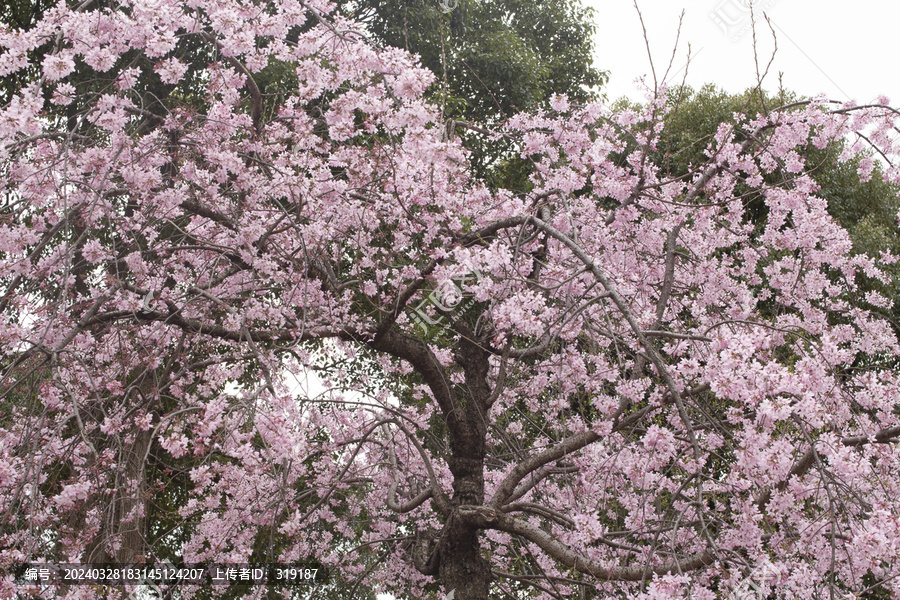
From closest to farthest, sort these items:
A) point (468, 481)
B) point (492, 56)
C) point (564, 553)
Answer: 1. point (564, 553)
2. point (468, 481)
3. point (492, 56)

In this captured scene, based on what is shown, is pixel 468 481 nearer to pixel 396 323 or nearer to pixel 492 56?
pixel 396 323

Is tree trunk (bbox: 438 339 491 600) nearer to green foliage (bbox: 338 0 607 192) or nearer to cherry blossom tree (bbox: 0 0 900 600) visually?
cherry blossom tree (bbox: 0 0 900 600)

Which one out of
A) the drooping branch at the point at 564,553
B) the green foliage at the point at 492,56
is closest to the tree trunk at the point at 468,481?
the drooping branch at the point at 564,553

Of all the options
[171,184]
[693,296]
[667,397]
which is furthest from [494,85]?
[667,397]

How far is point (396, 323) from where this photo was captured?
4559 mm

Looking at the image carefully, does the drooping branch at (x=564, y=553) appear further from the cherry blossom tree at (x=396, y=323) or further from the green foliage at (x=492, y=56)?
the green foliage at (x=492, y=56)

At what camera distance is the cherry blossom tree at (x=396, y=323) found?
3.10m

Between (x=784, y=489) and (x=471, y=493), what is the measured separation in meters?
2.03

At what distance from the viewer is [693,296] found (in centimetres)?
564

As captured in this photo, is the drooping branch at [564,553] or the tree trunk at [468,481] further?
the tree trunk at [468,481]

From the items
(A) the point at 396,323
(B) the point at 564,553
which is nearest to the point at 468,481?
(B) the point at 564,553

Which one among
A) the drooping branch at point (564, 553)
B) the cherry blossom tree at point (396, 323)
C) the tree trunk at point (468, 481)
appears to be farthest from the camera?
the tree trunk at point (468, 481)

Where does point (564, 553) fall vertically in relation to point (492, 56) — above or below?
below

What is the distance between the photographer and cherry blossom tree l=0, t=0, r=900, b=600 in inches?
122
